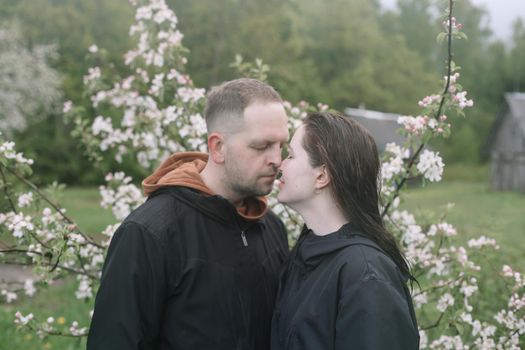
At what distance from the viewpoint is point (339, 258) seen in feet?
8.59

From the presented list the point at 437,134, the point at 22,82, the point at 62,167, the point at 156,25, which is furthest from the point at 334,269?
the point at 62,167

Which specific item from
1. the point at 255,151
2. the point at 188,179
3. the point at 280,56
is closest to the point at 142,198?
the point at 188,179

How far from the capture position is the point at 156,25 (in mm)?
5379

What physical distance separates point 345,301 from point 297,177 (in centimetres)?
65

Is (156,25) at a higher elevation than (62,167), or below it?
higher

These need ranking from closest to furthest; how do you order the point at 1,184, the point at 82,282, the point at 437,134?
the point at 437,134
the point at 1,184
the point at 82,282

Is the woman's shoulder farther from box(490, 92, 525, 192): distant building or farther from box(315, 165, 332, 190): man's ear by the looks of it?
box(490, 92, 525, 192): distant building

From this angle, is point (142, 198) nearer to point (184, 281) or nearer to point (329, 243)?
point (184, 281)

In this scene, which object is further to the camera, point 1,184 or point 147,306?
point 1,184

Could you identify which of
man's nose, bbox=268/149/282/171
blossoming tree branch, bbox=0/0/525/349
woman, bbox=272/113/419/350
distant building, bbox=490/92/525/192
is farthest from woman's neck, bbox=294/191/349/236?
distant building, bbox=490/92/525/192

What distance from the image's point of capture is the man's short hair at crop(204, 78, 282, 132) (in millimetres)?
3174

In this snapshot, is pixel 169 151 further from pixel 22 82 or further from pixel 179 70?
pixel 22 82

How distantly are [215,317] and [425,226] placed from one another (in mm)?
2489

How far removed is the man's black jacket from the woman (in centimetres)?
20
